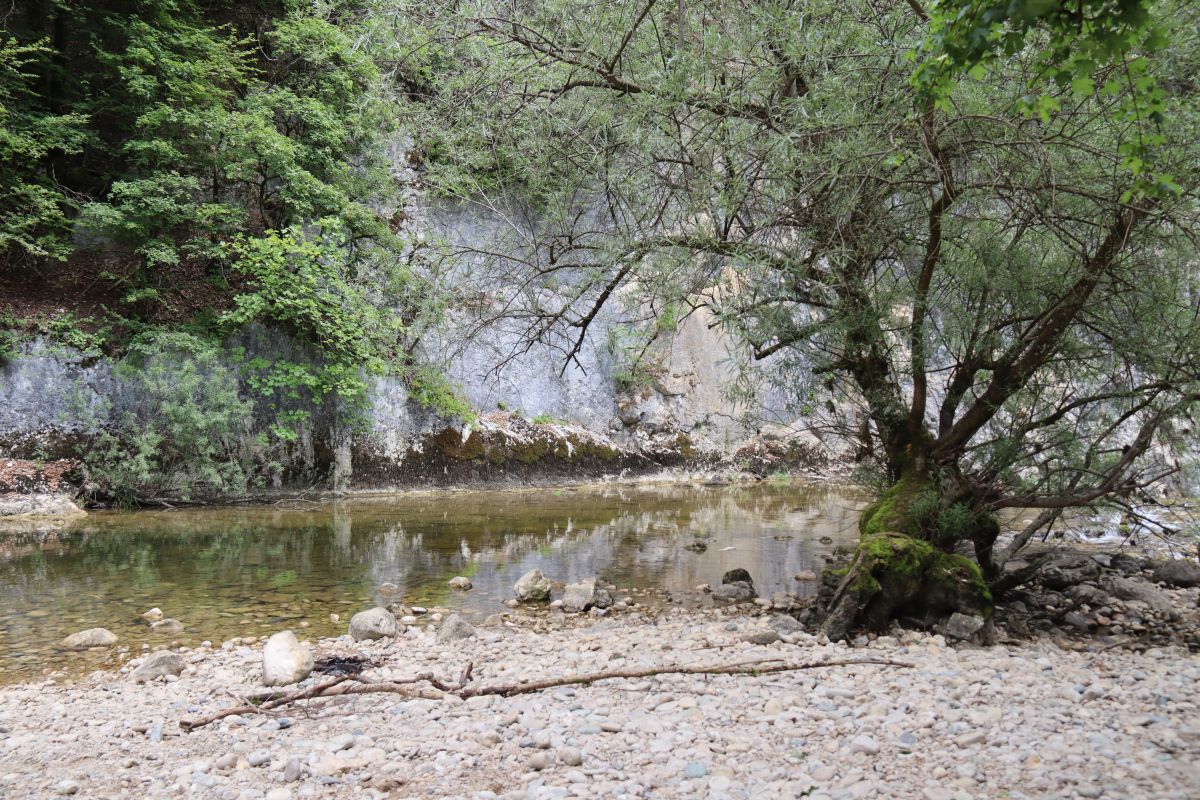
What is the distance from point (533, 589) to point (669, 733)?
13.6 ft

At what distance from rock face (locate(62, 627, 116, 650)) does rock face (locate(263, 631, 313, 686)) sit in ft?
6.27

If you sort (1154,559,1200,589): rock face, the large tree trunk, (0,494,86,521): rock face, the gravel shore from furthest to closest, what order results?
(0,494,86,521): rock face, (1154,559,1200,589): rock face, the large tree trunk, the gravel shore

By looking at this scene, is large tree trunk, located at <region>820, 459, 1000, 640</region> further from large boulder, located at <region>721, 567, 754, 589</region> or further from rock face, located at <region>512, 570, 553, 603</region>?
rock face, located at <region>512, 570, 553, 603</region>

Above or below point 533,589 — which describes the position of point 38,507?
above

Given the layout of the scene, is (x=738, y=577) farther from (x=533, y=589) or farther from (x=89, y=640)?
(x=89, y=640)

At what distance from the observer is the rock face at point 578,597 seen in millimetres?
7000

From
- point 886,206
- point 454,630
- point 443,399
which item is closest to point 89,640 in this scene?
point 454,630

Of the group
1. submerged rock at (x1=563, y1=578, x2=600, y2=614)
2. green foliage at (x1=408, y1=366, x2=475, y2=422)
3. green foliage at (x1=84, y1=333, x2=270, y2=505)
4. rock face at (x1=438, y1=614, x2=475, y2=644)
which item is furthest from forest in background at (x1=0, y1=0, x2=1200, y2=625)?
green foliage at (x1=408, y1=366, x2=475, y2=422)

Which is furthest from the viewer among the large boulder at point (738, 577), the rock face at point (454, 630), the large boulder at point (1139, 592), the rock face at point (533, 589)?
the large boulder at point (738, 577)

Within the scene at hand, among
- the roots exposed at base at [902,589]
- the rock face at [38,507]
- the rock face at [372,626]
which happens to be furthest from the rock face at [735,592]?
the rock face at [38,507]

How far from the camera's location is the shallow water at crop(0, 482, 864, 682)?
6461 mm

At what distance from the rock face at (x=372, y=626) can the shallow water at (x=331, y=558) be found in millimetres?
368

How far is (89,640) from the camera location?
5668 millimetres

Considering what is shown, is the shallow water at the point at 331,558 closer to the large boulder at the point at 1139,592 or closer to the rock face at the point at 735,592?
the rock face at the point at 735,592
